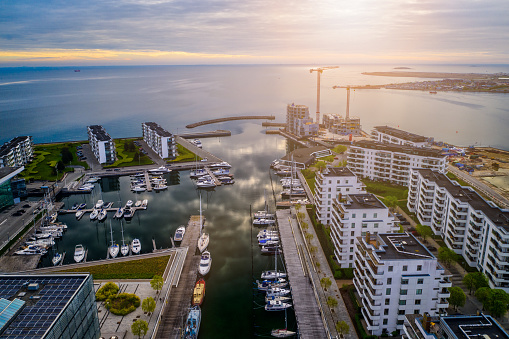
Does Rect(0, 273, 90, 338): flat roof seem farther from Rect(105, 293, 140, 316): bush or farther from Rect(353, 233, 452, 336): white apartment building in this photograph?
Rect(353, 233, 452, 336): white apartment building

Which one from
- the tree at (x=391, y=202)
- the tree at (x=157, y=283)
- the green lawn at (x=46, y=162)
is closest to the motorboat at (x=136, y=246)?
the tree at (x=157, y=283)

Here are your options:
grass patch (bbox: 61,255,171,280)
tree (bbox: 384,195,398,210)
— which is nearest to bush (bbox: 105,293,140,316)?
grass patch (bbox: 61,255,171,280)

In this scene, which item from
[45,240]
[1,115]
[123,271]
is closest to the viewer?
[123,271]

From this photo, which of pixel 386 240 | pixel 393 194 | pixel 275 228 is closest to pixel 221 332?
pixel 386 240

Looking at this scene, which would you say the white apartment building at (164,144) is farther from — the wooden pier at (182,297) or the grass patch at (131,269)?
the grass patch at (131,269)

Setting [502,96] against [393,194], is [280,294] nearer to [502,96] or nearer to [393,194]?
[393,194]
